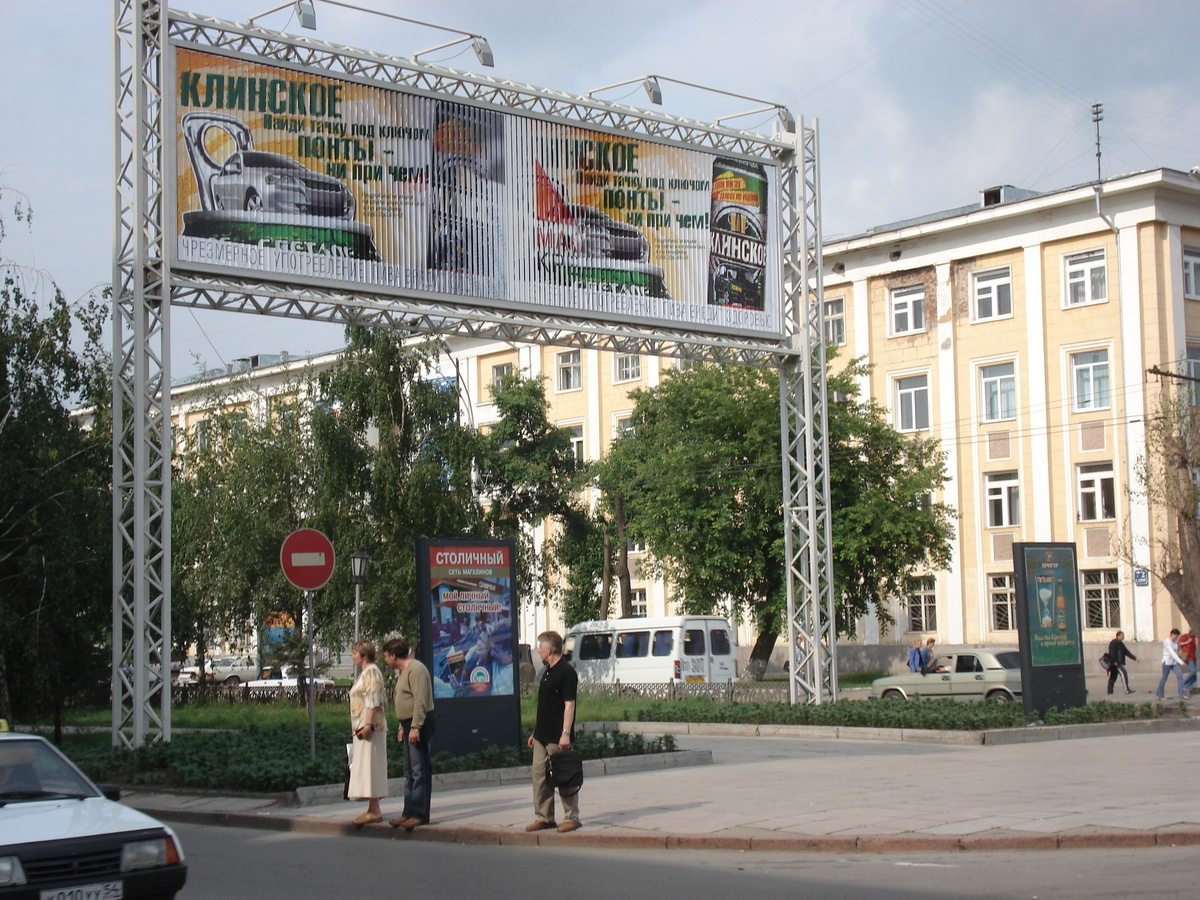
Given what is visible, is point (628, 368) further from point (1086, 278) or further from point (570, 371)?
point (1086, 278)

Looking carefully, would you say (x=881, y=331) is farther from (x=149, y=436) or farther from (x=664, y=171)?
(x=149, y=436)

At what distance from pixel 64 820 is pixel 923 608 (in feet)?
145

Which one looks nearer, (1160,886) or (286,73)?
(1160,886)

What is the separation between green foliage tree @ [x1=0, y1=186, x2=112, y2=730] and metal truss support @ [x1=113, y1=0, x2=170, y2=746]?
3.53m

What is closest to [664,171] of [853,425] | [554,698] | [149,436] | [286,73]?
[286,73]

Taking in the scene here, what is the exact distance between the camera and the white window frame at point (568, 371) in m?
60.9

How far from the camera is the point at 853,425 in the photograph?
3791 cm

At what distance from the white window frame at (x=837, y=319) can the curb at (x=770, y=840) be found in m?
42.3

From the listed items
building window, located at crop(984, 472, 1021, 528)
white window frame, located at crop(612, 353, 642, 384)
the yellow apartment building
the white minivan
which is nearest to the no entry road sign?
the white minivan

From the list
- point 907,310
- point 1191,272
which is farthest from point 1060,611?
point 907,310

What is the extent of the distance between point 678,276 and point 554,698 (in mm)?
12831

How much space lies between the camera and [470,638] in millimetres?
15961

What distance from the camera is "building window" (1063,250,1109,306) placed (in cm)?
4525

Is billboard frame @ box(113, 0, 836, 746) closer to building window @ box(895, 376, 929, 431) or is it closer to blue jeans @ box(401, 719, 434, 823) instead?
blue jeans @ box(401, 719, 434, 823)
